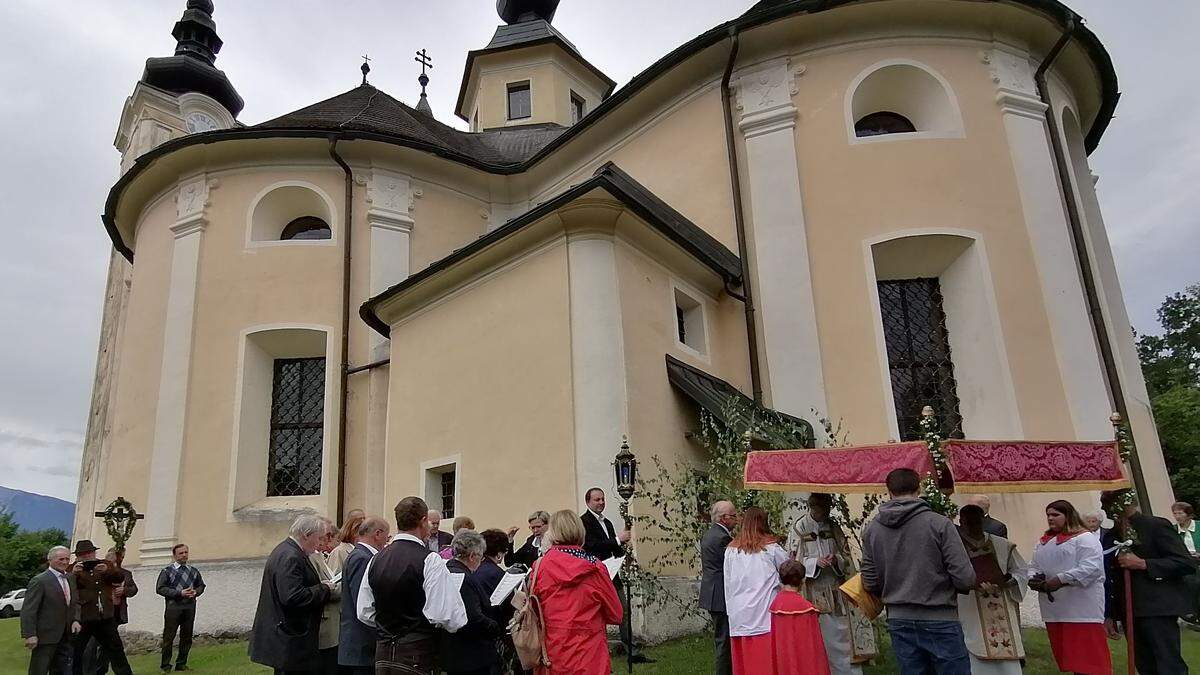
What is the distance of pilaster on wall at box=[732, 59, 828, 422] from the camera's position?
34.4 ft

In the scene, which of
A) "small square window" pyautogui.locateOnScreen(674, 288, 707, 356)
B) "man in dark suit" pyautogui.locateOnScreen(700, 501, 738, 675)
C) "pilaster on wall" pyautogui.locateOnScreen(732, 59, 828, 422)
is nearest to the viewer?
"man in dark suit" pyautogui.locateOnScreen(700, 501, 738, 675)

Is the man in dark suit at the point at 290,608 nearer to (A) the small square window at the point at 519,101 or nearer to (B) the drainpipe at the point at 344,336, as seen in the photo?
(B) the drainpipe at the point at 344,336

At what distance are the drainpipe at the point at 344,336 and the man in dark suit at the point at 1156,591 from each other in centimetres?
1039

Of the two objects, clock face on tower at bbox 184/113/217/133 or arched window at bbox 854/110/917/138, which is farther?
clock face on tower at bbox 184/113/217/133

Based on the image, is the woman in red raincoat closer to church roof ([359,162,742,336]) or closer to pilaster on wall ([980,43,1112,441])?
church roof ([359,162,742,336])

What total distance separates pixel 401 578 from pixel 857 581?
2684mm

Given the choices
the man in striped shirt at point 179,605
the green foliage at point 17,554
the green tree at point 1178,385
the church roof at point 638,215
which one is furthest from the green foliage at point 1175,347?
the green foliage at point 17,554

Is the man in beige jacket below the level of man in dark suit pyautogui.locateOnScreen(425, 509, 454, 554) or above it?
below

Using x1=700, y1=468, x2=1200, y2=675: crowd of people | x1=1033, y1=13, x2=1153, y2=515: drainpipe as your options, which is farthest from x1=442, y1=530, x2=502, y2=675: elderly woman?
x1=1033, y1=13, x2=1153, y2=515: drainpipe

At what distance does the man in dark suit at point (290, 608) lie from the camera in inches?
191

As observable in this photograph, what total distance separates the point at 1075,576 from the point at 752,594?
228cm

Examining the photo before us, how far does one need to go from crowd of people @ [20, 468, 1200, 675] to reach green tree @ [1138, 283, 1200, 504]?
21625mm

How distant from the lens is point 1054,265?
1066cm

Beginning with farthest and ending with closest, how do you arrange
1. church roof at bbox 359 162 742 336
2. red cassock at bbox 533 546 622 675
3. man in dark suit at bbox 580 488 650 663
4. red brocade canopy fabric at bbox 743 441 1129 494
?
church roof at bbox 359 162 742 336
man in dark suit at bbox 580 488 650 663
red brocade canopy fabric at bbox 743 441 1129 494
red cassock at bbox 533 546 622 675
